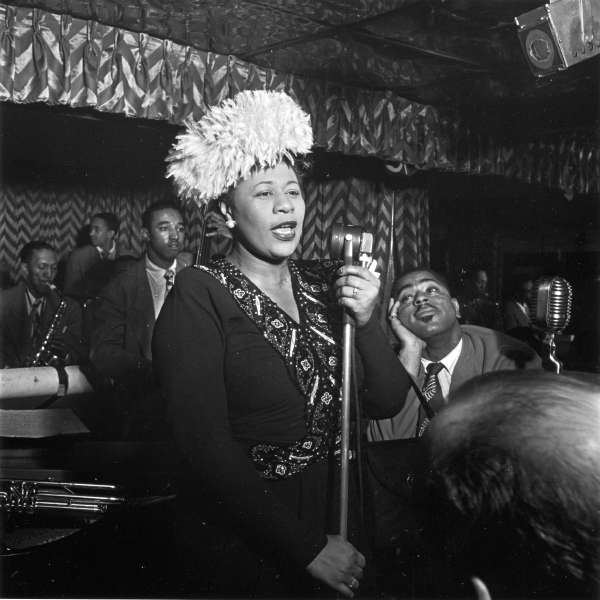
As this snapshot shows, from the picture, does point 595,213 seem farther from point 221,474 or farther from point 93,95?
point 221,474

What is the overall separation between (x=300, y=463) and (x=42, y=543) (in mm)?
723

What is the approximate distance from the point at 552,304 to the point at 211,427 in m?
0.99

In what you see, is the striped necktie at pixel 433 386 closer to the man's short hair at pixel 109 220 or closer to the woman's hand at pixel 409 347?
the woman's hand at pixel 409 347

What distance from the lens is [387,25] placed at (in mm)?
3707

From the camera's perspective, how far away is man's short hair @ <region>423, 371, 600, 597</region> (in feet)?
2.13

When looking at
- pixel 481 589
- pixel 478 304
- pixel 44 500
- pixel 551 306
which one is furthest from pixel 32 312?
pixel 481 589

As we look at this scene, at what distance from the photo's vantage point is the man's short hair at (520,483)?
650 millimetres

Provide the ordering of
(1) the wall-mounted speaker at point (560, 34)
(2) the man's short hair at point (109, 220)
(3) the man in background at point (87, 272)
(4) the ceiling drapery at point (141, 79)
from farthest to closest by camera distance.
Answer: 1. (2) the man's short hair at point (109, 220)
2. (3) the man in background at point (87, 272)
3. (4) the ceiling drapery at point (141, 79)
4. (1) the wall-mounted speaker at point (560, 34)

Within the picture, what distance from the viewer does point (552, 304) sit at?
197 centimetres

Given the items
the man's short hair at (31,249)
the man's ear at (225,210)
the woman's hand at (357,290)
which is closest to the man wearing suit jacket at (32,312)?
the man's short hair at (31,249)

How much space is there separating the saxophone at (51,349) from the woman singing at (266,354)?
2.77m

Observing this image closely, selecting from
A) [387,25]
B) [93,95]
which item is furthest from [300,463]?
[387,25]

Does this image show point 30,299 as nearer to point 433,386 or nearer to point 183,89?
point 183,89

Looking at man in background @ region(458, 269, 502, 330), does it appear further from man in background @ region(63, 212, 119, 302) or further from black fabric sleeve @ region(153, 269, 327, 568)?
black fabric sleeve @ region(153, 269, 327, 568)
